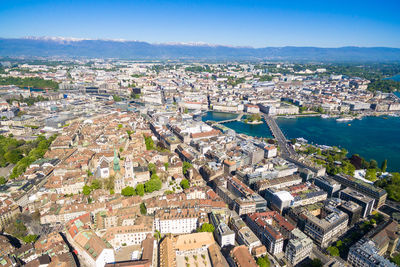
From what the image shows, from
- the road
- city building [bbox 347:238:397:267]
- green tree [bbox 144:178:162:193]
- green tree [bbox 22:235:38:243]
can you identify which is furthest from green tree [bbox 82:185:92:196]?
the road

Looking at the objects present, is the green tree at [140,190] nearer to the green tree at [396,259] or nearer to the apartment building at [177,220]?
the apartment building at [177,220]

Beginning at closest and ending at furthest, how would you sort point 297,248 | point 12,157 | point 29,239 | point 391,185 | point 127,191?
point 297,248
point 29,239
point 127,191
point 391,185
point 12,157

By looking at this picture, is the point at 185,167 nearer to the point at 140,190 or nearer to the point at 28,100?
the point at 140,190

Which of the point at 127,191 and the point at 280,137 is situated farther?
the point at 280,137

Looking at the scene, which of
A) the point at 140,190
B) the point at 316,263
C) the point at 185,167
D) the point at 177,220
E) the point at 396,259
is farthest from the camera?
the point at 185,167

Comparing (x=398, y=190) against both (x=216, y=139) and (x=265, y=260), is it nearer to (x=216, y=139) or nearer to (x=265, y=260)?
(x=265, y=260)

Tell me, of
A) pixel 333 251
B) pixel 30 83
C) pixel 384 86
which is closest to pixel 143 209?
pixel 333 251

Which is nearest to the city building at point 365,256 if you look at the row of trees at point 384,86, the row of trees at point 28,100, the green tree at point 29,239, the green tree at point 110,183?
A: the green tree at point 110,183

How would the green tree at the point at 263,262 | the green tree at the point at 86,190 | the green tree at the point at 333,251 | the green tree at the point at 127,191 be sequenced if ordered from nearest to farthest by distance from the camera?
1. the green tree at the point at 263,262
2. the green tree at the point at 333,251
3. the green tree at the point at 86,190
4. the green tree at the point at 127,191

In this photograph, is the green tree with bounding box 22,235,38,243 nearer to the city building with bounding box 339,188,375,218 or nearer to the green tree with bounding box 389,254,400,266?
the green tree with bounding box 389,254,400,266
